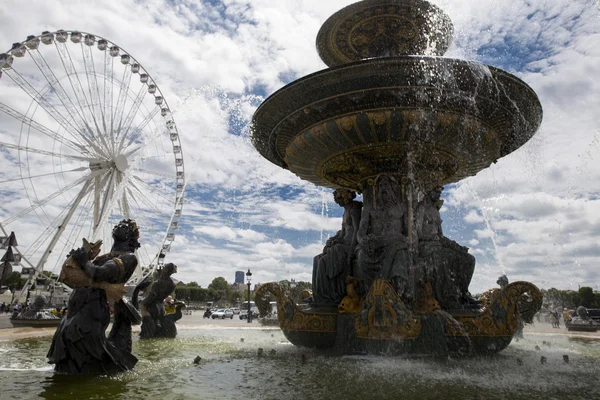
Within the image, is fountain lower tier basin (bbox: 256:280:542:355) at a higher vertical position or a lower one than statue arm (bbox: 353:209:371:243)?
lower

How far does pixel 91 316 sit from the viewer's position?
4168mm

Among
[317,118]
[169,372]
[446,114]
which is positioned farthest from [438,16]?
[169,372]

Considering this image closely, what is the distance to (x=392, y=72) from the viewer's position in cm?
594

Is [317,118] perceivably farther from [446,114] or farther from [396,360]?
[396,360]

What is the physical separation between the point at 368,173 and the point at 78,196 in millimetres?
20680

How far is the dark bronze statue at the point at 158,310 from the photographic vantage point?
342 inches

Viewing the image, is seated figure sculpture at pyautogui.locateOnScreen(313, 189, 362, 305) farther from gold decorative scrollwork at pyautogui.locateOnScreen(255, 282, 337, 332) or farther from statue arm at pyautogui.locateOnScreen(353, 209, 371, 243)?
gold decorative scrollwork at pyautogui.locateOnScreen(255, 282, 337, 332)

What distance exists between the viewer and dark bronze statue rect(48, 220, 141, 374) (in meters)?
4.05

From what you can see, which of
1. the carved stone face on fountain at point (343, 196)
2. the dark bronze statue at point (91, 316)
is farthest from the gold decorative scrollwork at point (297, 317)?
the dark bronze statue at point (91, 316)

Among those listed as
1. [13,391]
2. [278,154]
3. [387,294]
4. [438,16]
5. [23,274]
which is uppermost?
[438,16]

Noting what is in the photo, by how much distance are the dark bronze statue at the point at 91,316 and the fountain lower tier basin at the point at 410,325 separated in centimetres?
285

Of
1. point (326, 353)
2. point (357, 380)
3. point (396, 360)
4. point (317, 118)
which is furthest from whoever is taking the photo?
point (317, 118)

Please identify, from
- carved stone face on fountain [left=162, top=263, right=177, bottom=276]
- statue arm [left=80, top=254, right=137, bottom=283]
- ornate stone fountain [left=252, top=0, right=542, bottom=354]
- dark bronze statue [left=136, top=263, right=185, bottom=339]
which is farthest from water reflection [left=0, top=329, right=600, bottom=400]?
carved stone face on fountain [left=162, top=263, right=177, bottom=276]

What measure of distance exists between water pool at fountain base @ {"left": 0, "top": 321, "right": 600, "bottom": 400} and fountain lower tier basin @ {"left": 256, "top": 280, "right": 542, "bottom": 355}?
0.83ft
